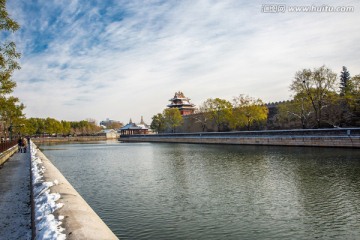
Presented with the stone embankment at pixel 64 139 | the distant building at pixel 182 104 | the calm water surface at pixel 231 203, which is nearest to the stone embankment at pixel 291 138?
the calm water surface at pixel 231 203

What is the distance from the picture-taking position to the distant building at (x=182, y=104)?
97.6 m

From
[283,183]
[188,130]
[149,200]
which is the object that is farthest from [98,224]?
[188,130]

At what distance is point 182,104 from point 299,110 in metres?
53.1

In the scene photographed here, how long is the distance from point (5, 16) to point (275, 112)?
5114 centimetres

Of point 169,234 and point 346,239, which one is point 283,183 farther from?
point 169,234

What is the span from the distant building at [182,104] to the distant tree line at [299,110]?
13989mm

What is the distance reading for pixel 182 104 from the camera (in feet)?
320

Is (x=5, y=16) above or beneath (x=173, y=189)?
above

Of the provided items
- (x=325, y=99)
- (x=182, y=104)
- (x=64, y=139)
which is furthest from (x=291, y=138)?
(x=64, y=139)

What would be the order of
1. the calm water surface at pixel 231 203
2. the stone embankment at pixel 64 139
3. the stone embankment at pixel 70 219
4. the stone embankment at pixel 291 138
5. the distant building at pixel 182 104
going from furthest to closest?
1. the stone embankment at pixel 64 139
2. the distant building at pixel 182 104
3. the stone embankment at pixel 291 138
4. the calm water surface at pixel 231 203
5. the stone embankment at pixel 70 219

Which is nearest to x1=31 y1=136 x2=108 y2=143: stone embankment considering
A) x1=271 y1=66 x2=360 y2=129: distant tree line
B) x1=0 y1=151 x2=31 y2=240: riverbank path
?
x1=271 y1=66 x2=360 y2=129: distant tree line

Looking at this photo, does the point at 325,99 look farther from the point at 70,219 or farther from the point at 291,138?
the point at 70,219

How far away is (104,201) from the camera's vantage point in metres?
11.6

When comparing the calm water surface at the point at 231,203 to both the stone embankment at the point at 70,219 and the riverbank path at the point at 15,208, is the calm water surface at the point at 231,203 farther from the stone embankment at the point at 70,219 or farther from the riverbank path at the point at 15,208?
the riverbank path at the point at 15,208
